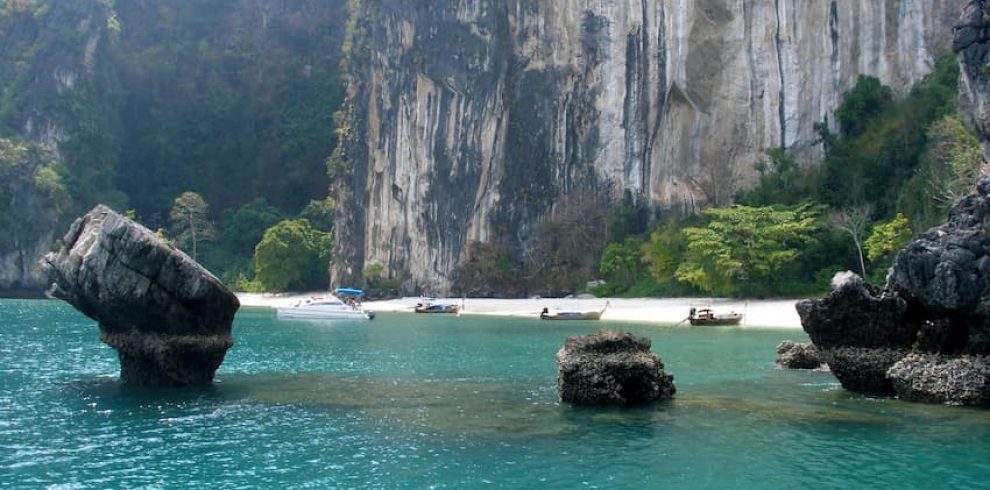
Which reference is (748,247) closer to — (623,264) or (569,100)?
(623,264)

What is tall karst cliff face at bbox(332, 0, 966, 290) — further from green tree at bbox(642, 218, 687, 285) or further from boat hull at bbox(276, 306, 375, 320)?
boat hull at bbox(276, 306, 375, 320)

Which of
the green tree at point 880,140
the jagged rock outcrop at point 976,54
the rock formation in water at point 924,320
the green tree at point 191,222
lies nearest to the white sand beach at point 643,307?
the green tree at point 880,140

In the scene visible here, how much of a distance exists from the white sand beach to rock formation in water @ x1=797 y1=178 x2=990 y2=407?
20.3 metres

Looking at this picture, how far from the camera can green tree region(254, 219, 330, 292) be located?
82.3 meters

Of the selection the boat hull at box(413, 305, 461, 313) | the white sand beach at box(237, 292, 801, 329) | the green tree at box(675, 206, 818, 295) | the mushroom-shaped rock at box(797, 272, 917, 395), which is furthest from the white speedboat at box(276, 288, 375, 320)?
the mushroom-shaped rock at box(797, 272, 917, 395)

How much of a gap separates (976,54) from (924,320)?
1118 centimetres

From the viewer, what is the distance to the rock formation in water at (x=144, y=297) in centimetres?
2216

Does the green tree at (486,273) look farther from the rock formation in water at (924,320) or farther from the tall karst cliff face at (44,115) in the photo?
the rock formation in water at (924,320)

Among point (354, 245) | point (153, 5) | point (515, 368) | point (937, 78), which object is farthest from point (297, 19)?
point (515, 368)

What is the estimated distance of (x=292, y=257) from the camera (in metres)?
84.5

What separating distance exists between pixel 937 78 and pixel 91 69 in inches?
3426

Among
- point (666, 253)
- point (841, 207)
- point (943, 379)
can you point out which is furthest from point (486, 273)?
point (943, 379)

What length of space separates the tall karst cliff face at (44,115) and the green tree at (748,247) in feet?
217

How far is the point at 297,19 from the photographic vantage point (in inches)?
4683
